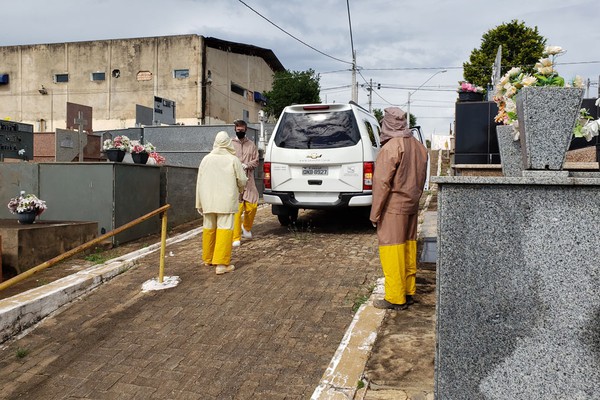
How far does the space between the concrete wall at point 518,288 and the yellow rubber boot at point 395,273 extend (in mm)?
1877

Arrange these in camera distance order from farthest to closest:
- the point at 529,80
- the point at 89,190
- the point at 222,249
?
the point at 89,190, the point at 222,249, the point at 529,80

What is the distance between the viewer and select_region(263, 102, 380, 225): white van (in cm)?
772

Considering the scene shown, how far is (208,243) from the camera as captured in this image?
6281 mm

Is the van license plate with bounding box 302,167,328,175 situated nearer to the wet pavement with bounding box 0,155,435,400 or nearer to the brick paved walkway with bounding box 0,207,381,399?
the brick paved walkway with bounding box 0,207,381,399

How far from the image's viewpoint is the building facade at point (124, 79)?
110ft

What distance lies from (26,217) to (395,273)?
5307mm

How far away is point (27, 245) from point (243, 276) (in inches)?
116

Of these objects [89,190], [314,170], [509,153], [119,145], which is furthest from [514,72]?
[119,145]

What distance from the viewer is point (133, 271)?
249 inches

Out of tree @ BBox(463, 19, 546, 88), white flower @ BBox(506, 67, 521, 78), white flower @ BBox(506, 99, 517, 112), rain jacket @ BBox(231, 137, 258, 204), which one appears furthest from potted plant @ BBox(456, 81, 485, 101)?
tree @ BBox(463, 19, 546, 88)

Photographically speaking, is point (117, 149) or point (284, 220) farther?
point (284, 220)

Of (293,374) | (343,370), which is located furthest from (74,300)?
(343,370)

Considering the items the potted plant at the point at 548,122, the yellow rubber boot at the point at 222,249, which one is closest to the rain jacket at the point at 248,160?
the yellow rubber boot at the point at 222,249

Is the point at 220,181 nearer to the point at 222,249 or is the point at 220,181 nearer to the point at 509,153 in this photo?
the point at 222,249
